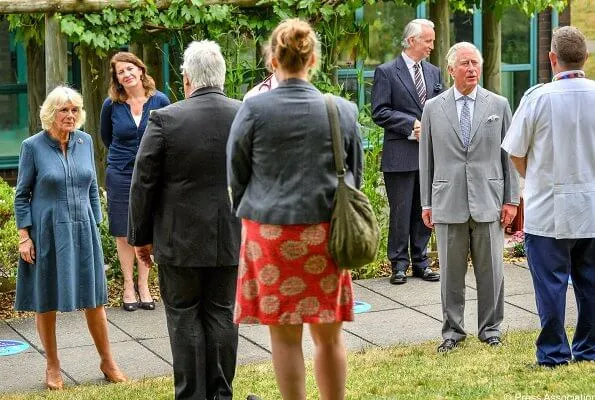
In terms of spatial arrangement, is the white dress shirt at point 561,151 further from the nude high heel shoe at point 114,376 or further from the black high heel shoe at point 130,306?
the black high heel shoe at point 130,306

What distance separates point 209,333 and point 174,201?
77 centimetres

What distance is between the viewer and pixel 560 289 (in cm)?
696

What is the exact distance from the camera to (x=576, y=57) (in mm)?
6883

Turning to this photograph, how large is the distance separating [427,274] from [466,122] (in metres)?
2.73

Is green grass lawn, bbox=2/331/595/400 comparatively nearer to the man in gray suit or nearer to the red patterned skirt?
the man in gray suit

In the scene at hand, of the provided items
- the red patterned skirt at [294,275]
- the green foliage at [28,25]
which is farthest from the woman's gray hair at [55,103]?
the green foliage at [28,25]

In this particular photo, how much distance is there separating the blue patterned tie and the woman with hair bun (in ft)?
8.34

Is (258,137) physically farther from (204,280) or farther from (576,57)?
(576,57)

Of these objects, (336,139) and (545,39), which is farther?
(545,39)

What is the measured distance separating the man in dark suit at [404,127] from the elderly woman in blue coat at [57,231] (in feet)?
11.4

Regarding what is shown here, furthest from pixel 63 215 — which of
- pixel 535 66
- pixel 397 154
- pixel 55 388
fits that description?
pixel 535 66

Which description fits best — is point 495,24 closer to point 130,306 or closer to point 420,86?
point 420,86

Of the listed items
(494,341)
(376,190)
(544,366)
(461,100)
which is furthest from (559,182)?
(376,190)

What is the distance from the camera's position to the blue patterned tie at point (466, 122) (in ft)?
26.5
